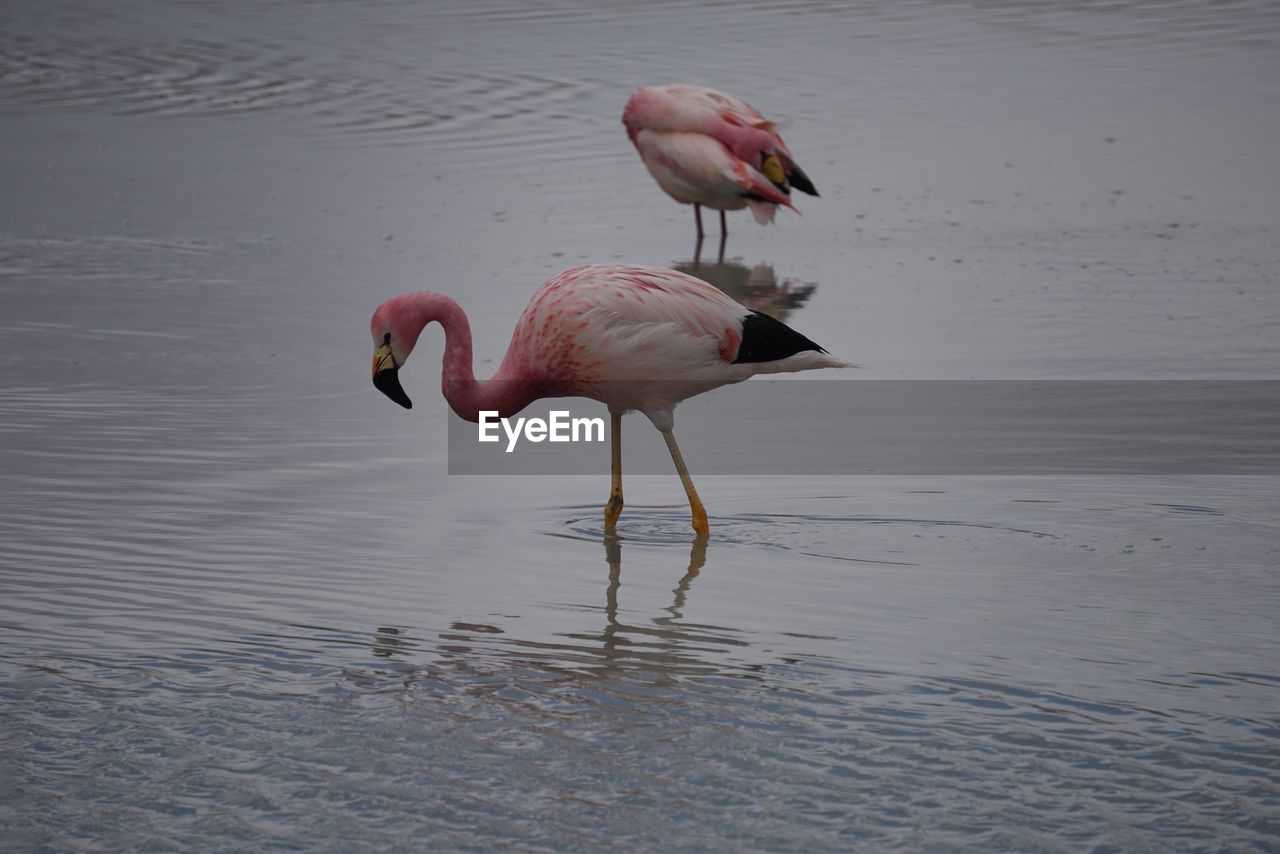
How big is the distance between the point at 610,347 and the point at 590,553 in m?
0.74

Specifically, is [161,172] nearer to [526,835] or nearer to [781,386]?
[781,386]

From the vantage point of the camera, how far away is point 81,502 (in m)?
6.58

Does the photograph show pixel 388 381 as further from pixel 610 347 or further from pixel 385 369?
pixel 610 347

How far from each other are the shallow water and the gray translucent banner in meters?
0.16

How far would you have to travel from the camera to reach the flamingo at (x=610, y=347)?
655 cm

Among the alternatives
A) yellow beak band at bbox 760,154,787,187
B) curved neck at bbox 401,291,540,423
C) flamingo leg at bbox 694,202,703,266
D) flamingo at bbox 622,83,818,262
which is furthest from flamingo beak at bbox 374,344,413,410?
yellow beak band at bbox 760,154,787,187

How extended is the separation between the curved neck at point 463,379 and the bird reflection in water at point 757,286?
134 inches

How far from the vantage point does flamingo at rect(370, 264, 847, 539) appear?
6.55 meters

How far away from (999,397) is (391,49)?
13.1 metres

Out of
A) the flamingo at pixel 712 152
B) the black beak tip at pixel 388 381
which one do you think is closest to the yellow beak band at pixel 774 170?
the flamingo at pixel 712 152

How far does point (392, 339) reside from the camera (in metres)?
6.65

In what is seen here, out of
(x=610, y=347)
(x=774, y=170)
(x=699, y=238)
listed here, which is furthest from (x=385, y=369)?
(x=774, y=170)

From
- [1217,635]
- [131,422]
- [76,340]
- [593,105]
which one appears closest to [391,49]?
[593,105]

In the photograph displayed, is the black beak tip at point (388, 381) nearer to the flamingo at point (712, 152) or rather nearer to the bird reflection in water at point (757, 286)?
the bird reflection in water at point (757, 286)
